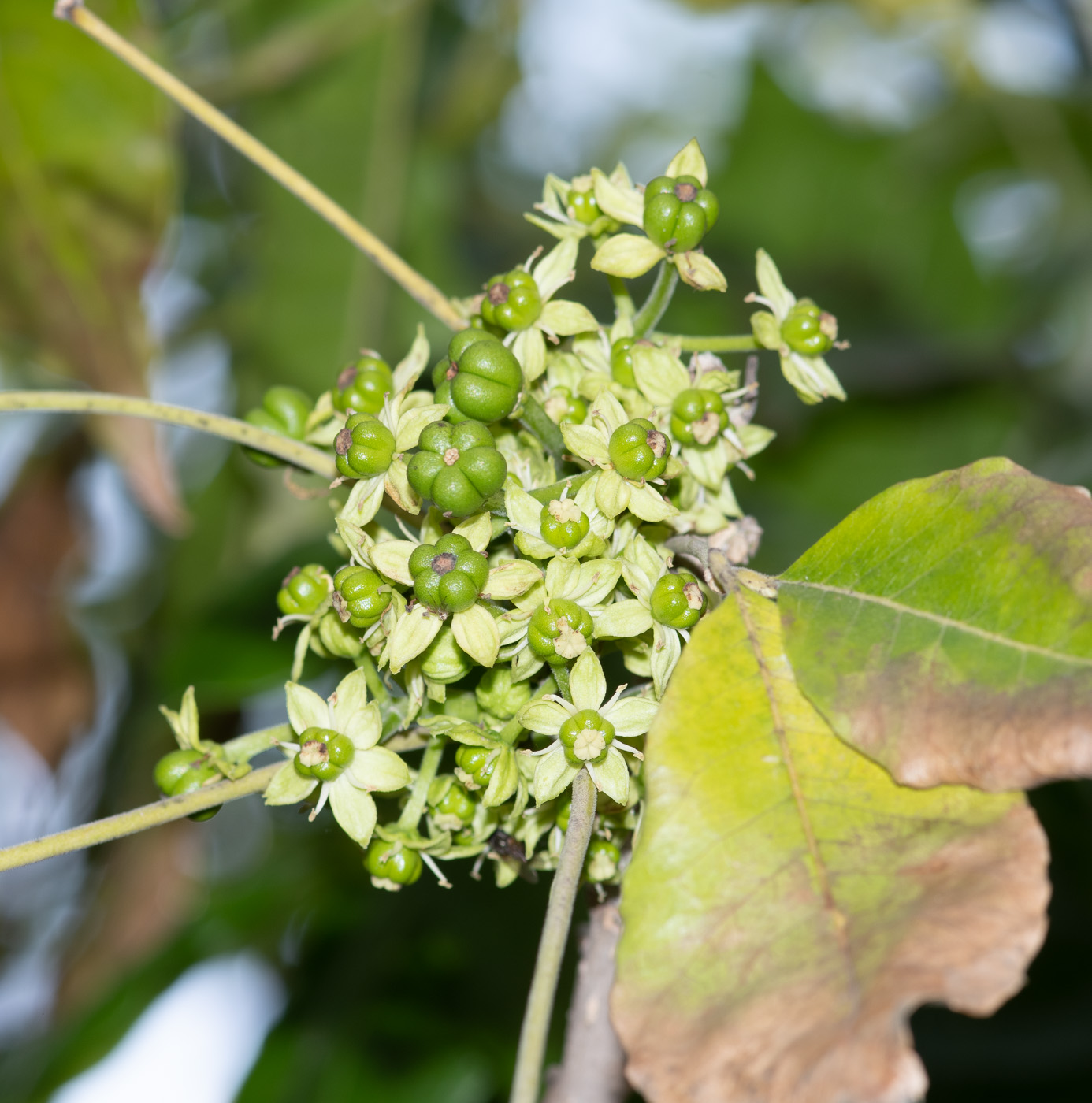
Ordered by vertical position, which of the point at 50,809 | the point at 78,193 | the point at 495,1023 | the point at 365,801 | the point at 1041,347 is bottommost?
the point at 50,809

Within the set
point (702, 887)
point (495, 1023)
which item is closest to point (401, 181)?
point (495, 1023)

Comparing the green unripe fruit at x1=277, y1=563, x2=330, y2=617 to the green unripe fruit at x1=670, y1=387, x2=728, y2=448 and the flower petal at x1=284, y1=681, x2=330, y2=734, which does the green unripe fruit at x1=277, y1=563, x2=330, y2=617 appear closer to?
the flower petal at x1=284, y1=681, x2=330, y2=734

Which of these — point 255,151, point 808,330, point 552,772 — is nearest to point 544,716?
point 552,772

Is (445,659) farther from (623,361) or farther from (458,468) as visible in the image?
(623,361)

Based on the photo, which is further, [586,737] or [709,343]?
[709,343]

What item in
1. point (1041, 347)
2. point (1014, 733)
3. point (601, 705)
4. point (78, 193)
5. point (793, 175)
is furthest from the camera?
point (793, 175)

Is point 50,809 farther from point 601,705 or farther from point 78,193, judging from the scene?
point 601,705

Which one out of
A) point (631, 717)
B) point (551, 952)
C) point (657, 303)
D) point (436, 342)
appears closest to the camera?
point (551, 952)

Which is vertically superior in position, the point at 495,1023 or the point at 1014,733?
the point at 1014,733
